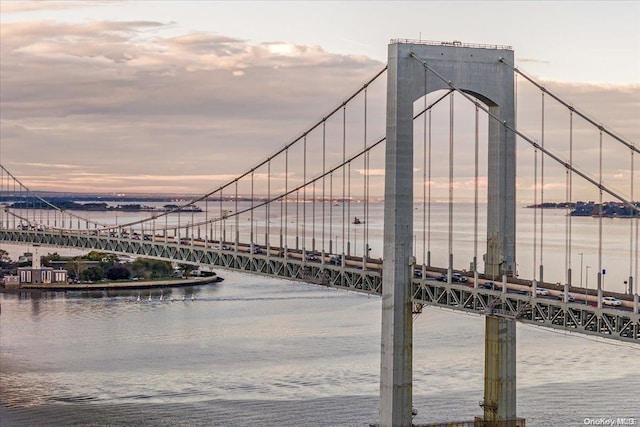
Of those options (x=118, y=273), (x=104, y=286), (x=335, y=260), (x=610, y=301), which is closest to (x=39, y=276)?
(x=104, y=286)

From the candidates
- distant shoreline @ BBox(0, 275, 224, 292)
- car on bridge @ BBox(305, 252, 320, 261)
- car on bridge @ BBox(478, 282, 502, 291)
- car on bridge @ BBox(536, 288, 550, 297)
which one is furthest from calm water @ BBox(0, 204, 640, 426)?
distant shoreline @ BBox(0, 275, 224, 292)

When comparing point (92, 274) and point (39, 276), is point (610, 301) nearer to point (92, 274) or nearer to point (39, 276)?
point (39, 276)

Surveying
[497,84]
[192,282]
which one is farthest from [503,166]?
[192,282]

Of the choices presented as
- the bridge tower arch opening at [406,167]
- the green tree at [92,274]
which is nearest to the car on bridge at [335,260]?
the bridge tower arch opening at [406,167]

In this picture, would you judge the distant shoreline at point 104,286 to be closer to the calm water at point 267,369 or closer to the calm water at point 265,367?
the calm water at point 265,367

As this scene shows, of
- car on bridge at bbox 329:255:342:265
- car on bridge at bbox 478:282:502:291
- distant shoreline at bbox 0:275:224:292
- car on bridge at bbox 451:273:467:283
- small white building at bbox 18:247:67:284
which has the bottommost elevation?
distant shoreline at bbox 0:275:224:292

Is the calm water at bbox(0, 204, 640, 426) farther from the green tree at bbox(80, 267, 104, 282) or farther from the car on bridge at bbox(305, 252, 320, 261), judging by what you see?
the green tree at bbox(80, 267, 104, 282)

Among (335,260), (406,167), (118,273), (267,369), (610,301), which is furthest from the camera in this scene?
(118,273)
